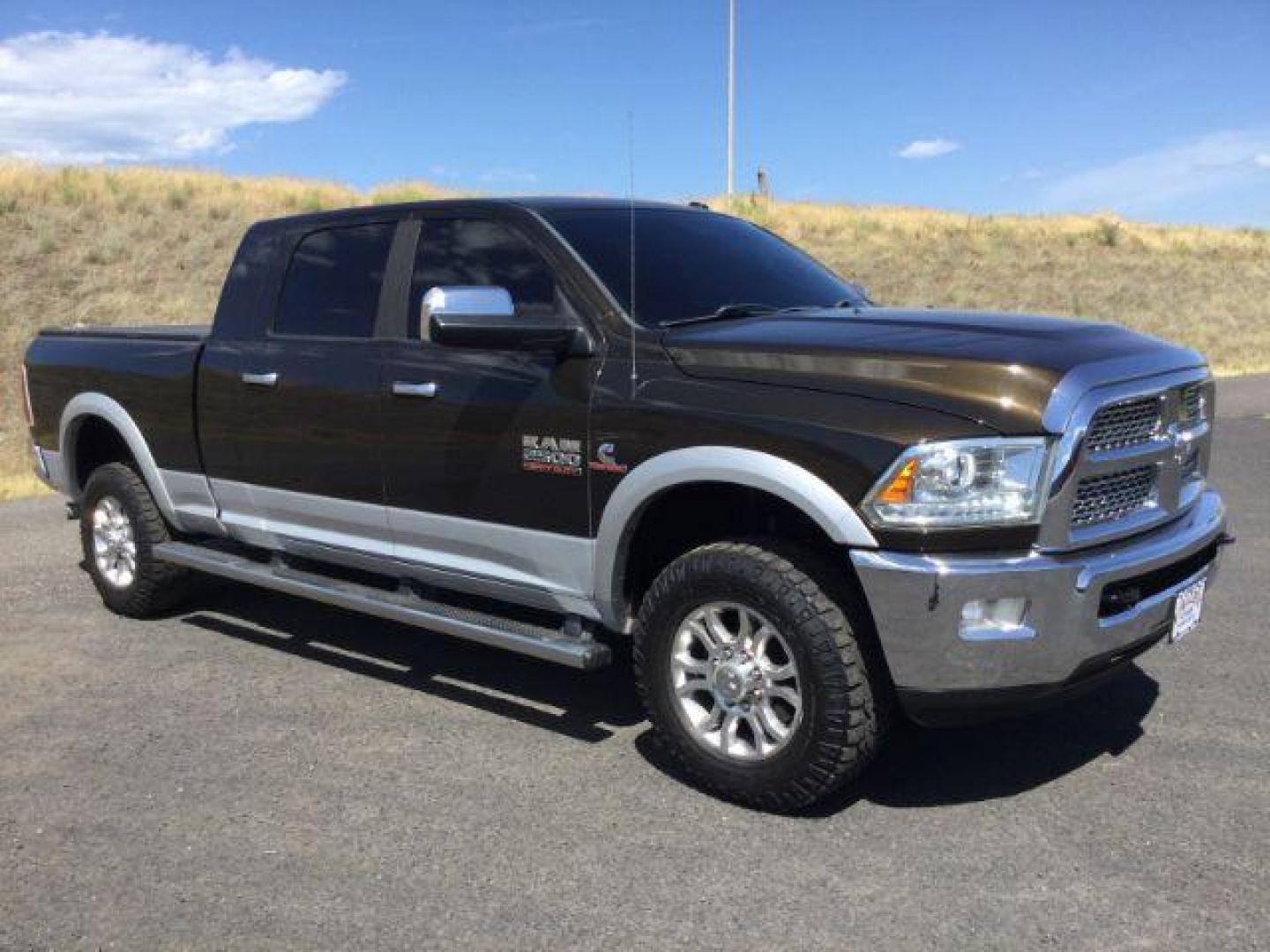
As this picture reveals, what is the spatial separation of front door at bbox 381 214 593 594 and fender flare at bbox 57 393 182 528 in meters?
1.84

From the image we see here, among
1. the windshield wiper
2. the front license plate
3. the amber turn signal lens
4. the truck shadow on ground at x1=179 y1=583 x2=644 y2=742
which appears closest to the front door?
the windshield wiper

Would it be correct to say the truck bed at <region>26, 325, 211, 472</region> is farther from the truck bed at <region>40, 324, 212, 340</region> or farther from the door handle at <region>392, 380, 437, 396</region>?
the door handle at <region>392, 380, 437, 396</region>

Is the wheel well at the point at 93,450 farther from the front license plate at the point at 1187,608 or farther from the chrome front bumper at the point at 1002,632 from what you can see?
the front license plate at the point at 1187,608

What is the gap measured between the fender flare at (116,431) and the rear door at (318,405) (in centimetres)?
59

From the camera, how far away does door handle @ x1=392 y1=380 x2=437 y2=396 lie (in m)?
4.49

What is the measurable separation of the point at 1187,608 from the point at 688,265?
2203mm

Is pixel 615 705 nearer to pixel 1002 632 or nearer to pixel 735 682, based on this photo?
pixel 735 682

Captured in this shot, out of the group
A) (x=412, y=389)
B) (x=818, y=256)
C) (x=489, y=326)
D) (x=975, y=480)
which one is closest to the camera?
(x=975, y=480)

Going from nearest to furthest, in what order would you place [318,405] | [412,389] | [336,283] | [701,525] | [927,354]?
[927,354]
[701,525]
[412,389]
[318,405]
[336,283]

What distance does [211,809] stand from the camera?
388 cm

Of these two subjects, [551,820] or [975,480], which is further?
[551,820]

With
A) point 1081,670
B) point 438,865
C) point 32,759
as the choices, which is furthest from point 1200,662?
point 32,759

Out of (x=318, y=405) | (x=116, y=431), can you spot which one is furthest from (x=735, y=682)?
(x=116, y=431)

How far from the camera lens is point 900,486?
332 centimetres
